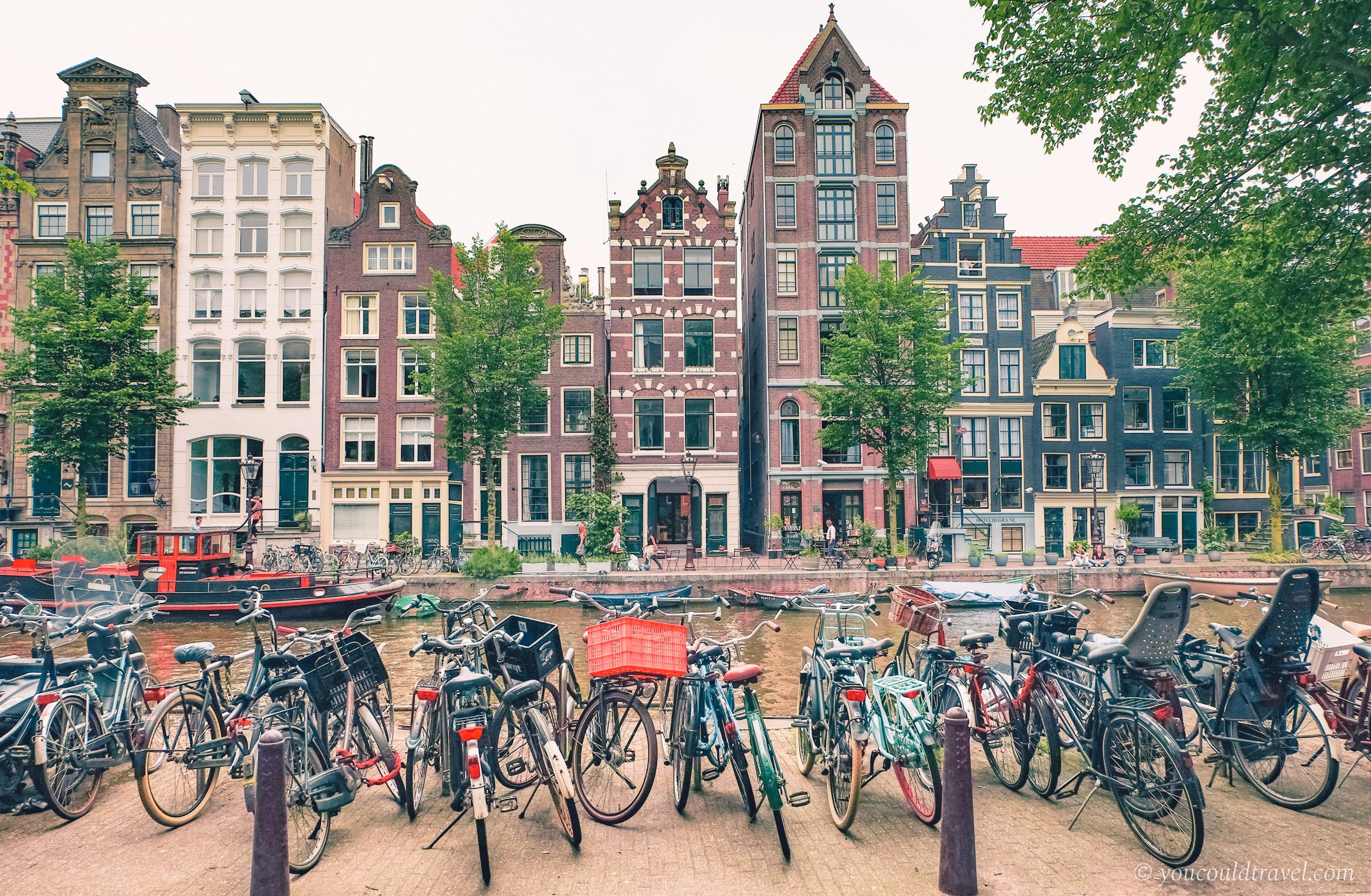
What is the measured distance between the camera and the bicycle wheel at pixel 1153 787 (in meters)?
4.23

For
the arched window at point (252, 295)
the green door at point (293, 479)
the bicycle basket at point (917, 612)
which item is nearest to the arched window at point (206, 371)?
the arched window at point (252, 295)

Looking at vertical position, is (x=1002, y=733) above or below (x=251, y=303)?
below

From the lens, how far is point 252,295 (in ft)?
105

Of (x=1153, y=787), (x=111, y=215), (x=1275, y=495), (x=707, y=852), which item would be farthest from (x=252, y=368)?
(x=1275, y=495)

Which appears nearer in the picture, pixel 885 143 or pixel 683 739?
pixel 683 739

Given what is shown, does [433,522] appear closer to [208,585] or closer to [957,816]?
[208,585]

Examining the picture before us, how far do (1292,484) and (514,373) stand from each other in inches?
1367

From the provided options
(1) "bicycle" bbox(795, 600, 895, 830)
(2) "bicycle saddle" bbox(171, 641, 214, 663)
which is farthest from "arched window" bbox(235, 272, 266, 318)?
(1) "bicycle" bbox(795, 600, 895, 830)

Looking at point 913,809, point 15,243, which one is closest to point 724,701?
point 913,809

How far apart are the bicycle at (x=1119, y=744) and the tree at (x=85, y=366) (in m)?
29.6

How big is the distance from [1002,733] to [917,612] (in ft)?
3.48

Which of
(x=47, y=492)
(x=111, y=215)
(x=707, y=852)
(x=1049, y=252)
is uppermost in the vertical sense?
(x=1049, y=252)

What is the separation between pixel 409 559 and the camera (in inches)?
1040

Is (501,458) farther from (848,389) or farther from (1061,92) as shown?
(1061,92)
